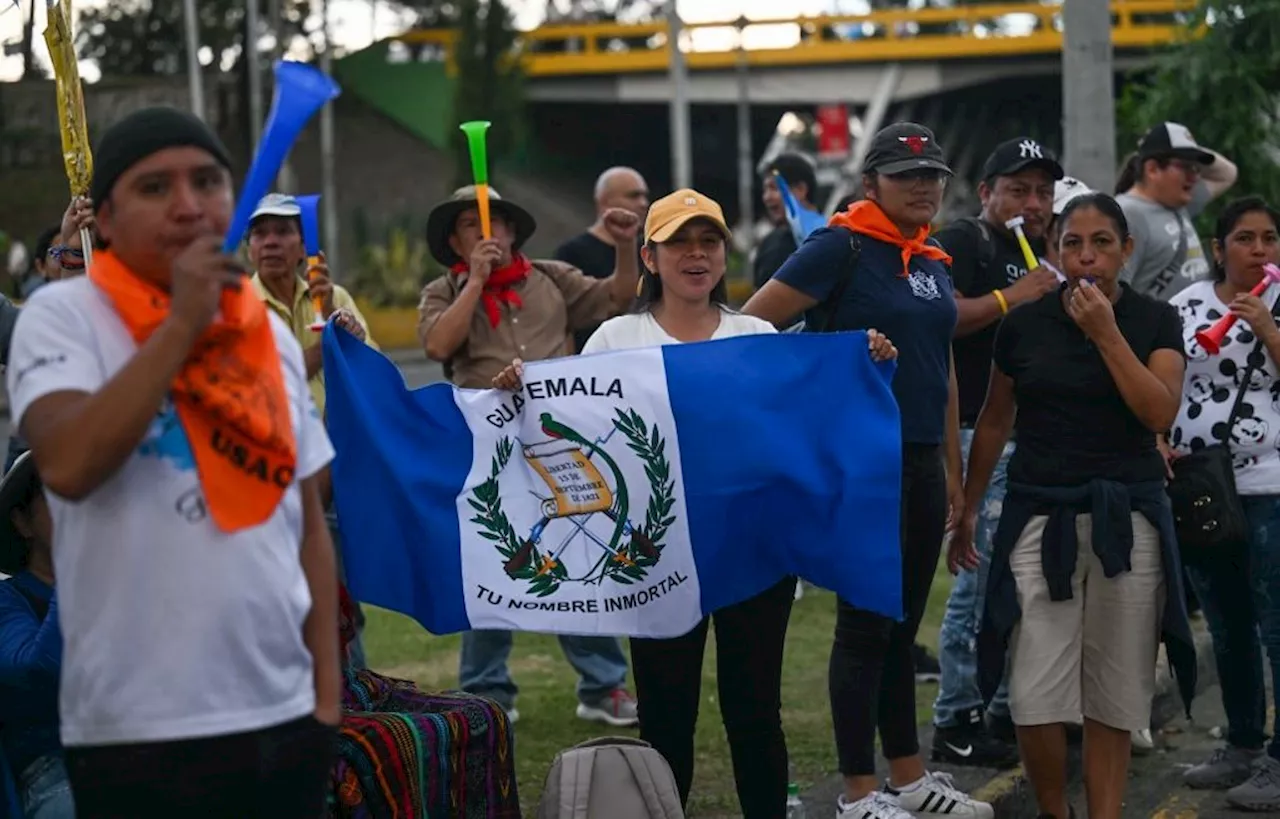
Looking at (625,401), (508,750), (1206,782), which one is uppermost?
(625,401)

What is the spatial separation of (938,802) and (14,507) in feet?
10.1

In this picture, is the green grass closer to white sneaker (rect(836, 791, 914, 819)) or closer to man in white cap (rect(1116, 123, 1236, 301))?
white sneaker (rect(836, 791, 914, 819))

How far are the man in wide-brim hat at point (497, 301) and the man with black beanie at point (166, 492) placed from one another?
344cm

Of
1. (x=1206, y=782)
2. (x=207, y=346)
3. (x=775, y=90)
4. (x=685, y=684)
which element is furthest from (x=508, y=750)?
(x=775, y=90)

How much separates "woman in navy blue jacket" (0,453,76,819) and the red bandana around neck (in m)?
2.70

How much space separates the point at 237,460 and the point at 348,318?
8.72 feet

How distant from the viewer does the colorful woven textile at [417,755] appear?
4754mm

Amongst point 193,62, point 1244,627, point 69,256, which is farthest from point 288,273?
point 193,62

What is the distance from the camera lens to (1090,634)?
5953 millimetres

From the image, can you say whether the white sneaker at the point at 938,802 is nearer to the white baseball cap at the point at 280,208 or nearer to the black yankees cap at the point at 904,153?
the black yankees cap at the point at 904,153

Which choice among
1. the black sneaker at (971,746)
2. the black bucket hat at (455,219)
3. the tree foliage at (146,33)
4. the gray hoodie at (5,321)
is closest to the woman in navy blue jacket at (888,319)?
the black sneaker at (971,746)

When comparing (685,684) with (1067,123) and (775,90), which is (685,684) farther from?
(775,90)

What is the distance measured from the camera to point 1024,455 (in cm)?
603

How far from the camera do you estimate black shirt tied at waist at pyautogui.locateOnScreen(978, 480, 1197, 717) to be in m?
5.80
